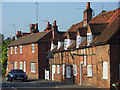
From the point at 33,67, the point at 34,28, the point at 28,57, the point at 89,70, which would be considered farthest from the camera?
the point at 34,28

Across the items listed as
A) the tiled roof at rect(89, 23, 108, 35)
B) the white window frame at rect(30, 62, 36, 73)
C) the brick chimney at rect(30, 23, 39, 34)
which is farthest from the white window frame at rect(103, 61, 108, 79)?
the brick chimney at rect(30, 23, 39, 34)

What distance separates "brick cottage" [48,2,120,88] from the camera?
2530cm

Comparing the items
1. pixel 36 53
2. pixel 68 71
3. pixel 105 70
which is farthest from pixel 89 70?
pixel 36 53

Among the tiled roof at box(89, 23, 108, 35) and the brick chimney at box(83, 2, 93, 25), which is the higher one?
the brick chimney at box(83, 2, 93, 25)

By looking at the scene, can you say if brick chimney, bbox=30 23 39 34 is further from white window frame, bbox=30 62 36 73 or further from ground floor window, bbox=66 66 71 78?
ground floor window, bbox=66 66 71 78

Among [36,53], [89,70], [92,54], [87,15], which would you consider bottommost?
[89,70]

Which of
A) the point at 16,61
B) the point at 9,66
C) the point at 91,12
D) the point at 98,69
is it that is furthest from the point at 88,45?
the point at 9,66

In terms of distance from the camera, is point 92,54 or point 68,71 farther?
point 68,71

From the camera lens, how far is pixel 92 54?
29547mm

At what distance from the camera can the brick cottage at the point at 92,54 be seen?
25.3 m

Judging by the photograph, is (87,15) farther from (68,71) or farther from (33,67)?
(33,67)

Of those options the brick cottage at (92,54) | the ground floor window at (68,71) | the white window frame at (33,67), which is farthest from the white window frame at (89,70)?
the white window frame at (33,67)

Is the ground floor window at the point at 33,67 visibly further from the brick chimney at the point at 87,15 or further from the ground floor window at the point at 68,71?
the ground floor window at the point at 68,71

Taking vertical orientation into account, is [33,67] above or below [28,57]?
below
